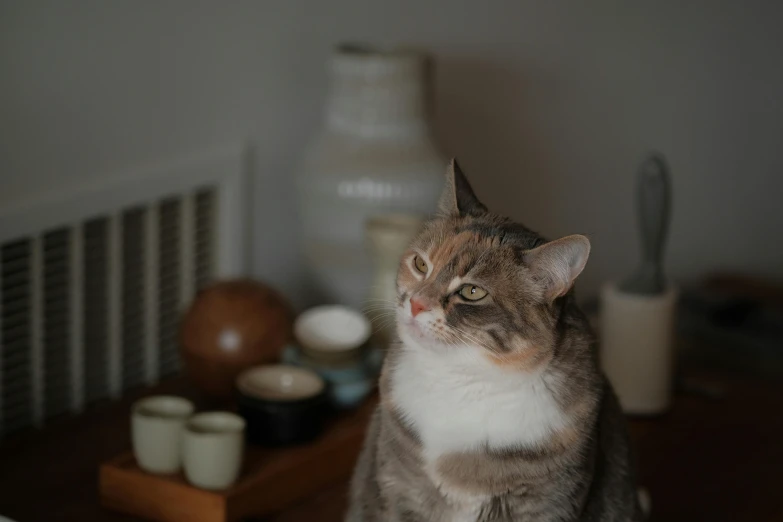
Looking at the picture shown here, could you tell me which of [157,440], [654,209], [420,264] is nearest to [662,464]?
[654,209]

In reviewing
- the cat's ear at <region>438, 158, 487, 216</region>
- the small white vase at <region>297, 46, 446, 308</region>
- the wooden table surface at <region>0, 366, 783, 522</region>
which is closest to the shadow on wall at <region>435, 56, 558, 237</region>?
the small white vase at <region>297, 46, 446, 308</region>

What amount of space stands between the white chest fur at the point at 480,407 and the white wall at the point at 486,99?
66cm

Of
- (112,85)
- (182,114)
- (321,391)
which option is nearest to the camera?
(321,391)

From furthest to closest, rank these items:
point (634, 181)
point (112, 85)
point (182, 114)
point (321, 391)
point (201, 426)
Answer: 1. point (634, 181)
2. point (182, 114)
3. point (112, 85)
4. point (321, 391)
5. point (201, 426)

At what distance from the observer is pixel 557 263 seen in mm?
1020

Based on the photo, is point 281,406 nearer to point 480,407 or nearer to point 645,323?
point 480,407

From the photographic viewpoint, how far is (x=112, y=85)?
1502mm

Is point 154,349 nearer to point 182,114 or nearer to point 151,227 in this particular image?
point 151,227

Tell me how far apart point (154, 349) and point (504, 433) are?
76 centimetres

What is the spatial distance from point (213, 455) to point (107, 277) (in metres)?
0.42

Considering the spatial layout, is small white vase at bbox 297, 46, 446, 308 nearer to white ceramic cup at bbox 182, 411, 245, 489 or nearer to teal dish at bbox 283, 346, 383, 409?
teal dish at bbox 283, 346, 383, 409

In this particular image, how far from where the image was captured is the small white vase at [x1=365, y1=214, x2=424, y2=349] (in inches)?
60.2

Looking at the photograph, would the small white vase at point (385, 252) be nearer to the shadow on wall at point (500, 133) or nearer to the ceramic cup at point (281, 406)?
the ceramic cup at point (281, 406)

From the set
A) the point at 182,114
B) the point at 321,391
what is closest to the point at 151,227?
the point at 182,114
